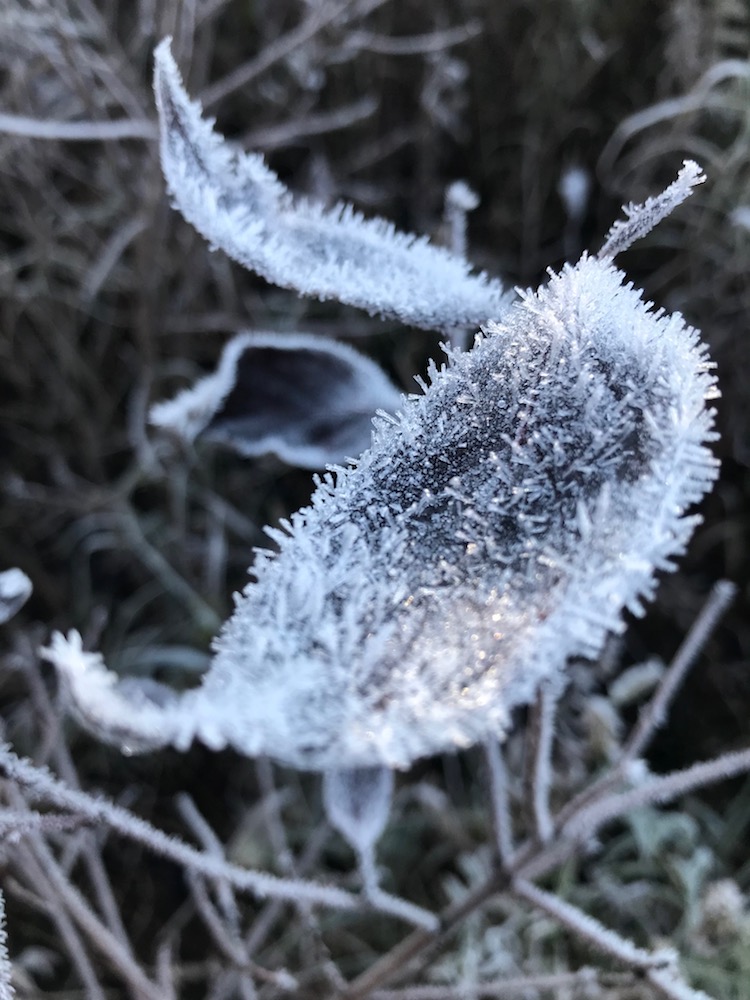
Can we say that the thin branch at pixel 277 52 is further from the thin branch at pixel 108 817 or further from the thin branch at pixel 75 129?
the thin branch at pixel 108 817

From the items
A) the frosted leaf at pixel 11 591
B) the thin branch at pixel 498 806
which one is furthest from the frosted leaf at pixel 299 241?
the thin branch at pixel 498 806

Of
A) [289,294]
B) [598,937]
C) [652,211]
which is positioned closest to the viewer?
[652,211]

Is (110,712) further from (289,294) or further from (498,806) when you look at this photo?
(289,294)

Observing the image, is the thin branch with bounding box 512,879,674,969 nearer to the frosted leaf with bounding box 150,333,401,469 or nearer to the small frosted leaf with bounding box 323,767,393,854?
the small frosted leaf with bounding box 323,767,393,854

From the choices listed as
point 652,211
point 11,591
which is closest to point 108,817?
point 11,591

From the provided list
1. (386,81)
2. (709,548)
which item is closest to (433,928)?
(709,548)

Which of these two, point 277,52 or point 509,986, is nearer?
point 509,986

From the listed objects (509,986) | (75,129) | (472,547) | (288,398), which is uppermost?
(75,129)

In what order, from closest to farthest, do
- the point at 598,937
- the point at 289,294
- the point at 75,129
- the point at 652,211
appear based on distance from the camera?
1. the point at 652,211
2. the point at 598,937
3. the point at 75,129
4. the point at 289,294
